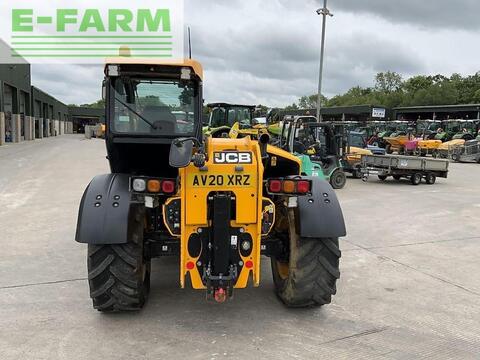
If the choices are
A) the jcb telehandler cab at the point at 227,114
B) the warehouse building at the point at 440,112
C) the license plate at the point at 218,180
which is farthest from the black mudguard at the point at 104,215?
the warehouse building at the point at 440,112

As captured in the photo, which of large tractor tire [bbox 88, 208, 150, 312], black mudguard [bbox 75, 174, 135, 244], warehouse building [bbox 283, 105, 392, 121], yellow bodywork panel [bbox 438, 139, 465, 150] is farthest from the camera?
warehouse building [bbox 283, 105, 392, 121]

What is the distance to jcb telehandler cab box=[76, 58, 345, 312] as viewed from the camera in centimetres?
380

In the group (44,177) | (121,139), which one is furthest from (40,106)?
(121,139)

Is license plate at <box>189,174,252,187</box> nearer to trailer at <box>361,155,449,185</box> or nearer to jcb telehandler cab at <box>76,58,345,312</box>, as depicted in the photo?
jcb telehandler cab at <box>76,58,345,312</box>

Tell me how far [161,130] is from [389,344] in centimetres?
287

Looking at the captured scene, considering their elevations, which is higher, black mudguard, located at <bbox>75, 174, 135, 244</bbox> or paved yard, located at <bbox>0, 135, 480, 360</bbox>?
black mudguard, located at <bbox>75, 174, 135, 244</bbox>

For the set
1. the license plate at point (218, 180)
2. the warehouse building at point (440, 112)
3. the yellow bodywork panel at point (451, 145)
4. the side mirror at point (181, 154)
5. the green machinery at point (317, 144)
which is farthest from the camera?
the warehouse building at point (440, 112)

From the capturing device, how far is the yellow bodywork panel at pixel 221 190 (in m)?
3.78

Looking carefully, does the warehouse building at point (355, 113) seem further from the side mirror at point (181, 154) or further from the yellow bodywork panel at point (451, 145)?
the side mirror at point (181, 154)

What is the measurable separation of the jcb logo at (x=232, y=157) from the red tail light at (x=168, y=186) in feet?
1.36

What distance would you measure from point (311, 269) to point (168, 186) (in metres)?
1.53

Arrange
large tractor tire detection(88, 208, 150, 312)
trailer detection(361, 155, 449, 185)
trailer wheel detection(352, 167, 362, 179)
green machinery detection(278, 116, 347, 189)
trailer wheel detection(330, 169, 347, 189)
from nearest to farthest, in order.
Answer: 1. large tractor tire detection(88, 208, 150, 312)
2. green machinery detection(278, 116, 347, 189)
3. trailer wheel detection(330, 169, 347, 189)
4. trailer detection(361, 155, 449, 185)
5. trailer wheel detection(352, 167, 362, 179)

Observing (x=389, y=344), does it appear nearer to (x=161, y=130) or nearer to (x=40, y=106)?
(x=161, y=130)

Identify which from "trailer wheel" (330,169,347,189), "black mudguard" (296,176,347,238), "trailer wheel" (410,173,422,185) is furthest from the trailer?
"black mudguard" (296,176,347,238)
